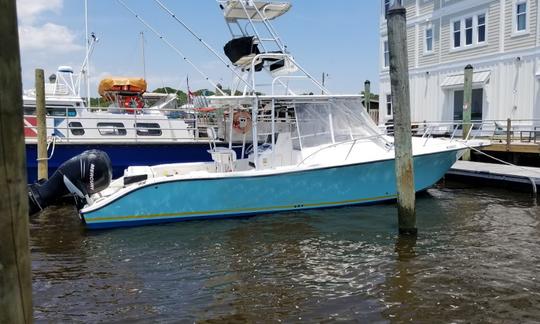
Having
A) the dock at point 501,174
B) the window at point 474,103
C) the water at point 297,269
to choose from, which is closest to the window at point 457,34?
the window at point 474,103

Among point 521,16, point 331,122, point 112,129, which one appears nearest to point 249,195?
point 331,122

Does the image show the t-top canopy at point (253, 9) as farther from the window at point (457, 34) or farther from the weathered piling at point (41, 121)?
the window at point (457, 34)

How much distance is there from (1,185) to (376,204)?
31.4 ft

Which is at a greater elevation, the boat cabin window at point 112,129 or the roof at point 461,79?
the roof at point 461,79

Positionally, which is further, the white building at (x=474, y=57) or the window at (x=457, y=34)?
the window at (x=457, y=34)

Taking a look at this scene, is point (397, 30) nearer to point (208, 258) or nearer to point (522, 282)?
point (522, 282)

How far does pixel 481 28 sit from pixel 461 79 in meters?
2.31

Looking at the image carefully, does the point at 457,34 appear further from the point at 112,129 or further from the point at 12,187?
the point at 12,187

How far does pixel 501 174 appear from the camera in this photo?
13.5 meters

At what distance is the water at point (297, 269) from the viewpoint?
18.5 ft

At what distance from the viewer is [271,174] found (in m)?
10.2

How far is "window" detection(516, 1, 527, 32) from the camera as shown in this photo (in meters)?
19.3

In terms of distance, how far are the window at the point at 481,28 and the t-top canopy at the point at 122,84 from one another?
1462cm

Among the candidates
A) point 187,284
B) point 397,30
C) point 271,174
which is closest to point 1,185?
point 187,284
